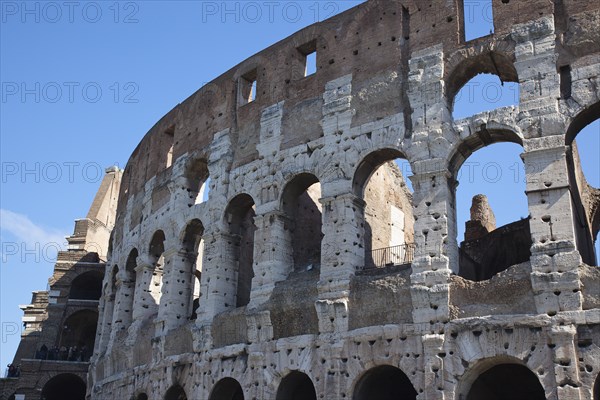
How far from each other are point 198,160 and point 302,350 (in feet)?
20.9

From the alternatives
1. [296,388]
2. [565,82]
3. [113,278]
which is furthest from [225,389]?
[565,82]

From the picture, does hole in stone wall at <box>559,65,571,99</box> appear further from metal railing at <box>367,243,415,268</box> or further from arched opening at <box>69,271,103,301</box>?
arched opening at <box>69,271,103,301</box>

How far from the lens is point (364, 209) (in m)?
14.1

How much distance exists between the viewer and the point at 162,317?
1653 cm

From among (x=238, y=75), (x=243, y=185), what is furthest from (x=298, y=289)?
(x=238, y=75)

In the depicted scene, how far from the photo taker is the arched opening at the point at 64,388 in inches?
938

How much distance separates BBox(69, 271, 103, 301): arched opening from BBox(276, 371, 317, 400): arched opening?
1444 centimetres

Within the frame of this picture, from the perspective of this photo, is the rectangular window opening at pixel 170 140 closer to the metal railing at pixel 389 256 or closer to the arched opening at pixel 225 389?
the metal railing at pixel 389 256

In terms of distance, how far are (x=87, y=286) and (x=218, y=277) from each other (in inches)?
531

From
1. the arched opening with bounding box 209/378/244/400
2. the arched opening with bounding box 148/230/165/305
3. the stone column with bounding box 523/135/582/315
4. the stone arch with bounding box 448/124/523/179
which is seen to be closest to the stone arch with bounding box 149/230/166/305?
the arched opening with bounding box 148/230/165/305

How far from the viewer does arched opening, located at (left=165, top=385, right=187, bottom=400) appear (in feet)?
51.8

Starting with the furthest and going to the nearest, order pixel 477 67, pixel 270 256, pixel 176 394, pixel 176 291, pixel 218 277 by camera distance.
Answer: pixel 176 291
pixel 176 394
pixel 218 277
pixel 270 256
pixel 477 67

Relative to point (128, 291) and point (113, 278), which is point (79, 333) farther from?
point (128, 291)

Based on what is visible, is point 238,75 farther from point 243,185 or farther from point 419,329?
point 419,329
